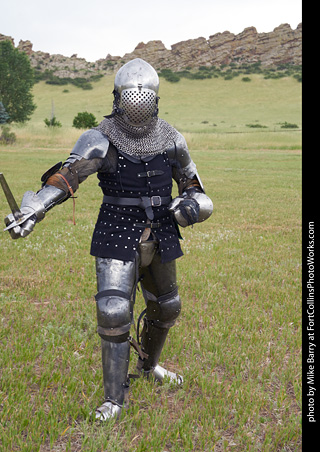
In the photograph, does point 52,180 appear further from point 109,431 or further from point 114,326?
point 109,431

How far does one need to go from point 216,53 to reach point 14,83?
12484cm

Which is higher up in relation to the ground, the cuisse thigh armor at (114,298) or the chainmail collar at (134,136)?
the chainmail collar at (134,136)

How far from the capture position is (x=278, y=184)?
60.7 feet

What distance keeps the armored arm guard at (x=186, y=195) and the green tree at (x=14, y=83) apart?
173 feet

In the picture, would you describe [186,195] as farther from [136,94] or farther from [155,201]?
[136,94]

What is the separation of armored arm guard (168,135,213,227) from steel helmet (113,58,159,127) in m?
Result: 0.43

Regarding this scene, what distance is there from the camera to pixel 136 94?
3449mm

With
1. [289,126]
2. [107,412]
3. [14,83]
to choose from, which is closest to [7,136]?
[14,83]

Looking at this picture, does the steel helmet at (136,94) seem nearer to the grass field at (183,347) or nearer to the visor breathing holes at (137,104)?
the visor breathing holes at (137,104)

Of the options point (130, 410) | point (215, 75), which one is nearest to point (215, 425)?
point (130, 410)

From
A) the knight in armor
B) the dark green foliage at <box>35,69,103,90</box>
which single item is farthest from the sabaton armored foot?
the dark green foliage at <box>35,69,103,90</box>

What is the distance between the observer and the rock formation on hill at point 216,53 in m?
153

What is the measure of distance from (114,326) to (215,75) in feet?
400

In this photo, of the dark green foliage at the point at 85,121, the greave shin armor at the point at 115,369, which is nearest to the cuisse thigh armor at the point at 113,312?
the greave shin armor at the point at 115,369
